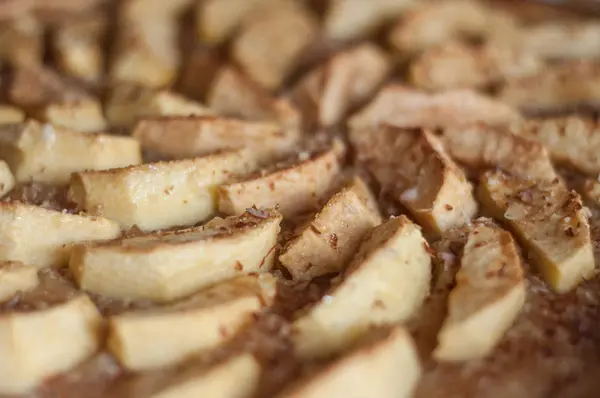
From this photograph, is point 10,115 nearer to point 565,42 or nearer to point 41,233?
point 41,233

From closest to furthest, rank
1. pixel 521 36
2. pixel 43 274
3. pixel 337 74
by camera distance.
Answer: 1. pixel 43 274
2. pixel 337 74
3. pixel 521 36

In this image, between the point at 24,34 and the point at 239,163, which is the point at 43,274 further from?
the point at 24,34

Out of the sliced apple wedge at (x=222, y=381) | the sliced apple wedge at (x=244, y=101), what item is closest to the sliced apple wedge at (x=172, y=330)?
the sliced apple wedge at (x=222, y=381)

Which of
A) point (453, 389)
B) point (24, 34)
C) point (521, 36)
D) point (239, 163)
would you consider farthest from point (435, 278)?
point (24, 34)

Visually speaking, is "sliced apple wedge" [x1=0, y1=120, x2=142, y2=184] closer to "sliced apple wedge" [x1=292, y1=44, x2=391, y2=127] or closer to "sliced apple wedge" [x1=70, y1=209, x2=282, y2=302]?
"sliced apple wedge" [x1=70, y1=209, x2=282, y2=302]

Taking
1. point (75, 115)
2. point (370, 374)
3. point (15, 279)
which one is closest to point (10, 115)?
point (75, 115)

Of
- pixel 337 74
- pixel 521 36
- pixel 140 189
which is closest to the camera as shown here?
pixel 140 189
